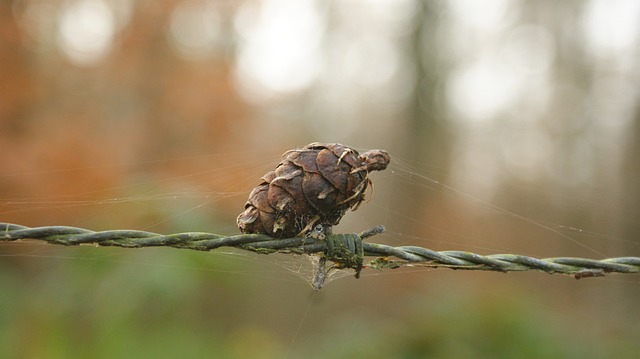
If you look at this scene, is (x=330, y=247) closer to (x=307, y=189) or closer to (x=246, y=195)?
(x=307, y=189)

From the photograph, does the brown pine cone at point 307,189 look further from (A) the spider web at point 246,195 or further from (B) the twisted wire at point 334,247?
(A) the spider web at point 246,195

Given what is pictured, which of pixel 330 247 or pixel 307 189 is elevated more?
pixel 307 189

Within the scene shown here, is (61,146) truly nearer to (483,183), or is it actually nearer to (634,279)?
(634,279)

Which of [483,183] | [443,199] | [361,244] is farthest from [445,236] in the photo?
[361,244]

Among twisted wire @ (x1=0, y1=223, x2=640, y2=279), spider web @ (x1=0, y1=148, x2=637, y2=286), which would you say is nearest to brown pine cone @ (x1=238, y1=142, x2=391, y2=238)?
twisted wire @ (x1=0, y1=223, x2=640, y2=279)

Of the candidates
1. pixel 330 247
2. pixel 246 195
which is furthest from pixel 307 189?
pixel 246 195

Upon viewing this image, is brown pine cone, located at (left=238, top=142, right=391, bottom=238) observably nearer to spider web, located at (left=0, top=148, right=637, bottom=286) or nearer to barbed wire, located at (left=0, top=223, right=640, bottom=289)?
barbed wire, located at (left=0, top=223, right=640, bottom=289)

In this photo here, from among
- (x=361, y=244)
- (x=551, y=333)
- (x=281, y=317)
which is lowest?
(x=281, y=317)
